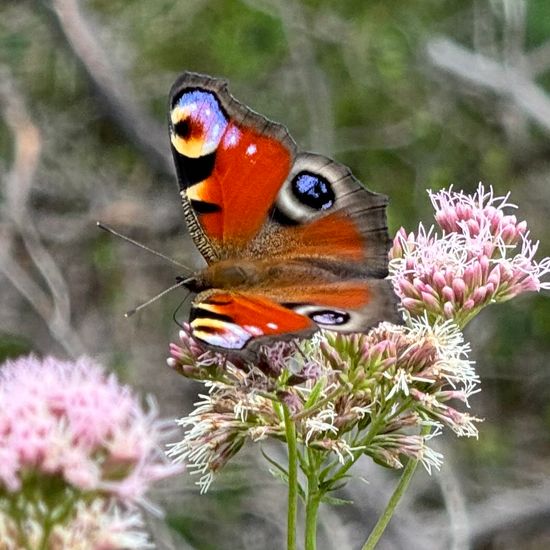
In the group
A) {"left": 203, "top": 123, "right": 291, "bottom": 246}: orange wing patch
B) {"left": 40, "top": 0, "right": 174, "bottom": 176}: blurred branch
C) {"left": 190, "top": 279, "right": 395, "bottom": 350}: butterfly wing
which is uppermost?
{"left": 40, "top": 0, "right": 174, "bottom": 176}: blurred branch

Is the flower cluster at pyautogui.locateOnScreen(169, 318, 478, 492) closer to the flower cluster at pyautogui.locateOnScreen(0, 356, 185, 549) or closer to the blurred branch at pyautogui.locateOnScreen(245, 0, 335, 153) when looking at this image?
the flower cluster at pyautogui.locateOnScreen(0, 356, 185, 549)

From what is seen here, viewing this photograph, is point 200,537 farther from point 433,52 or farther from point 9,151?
point 433,52

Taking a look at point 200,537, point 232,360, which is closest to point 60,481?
point 232,360

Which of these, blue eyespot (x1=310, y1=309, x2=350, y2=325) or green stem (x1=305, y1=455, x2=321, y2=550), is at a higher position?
blue eyespot (x1=310, y1=309, x2=350, y2=325)

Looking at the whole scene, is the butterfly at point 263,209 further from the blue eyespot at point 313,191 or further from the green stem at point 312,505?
the green stem at point 312,505

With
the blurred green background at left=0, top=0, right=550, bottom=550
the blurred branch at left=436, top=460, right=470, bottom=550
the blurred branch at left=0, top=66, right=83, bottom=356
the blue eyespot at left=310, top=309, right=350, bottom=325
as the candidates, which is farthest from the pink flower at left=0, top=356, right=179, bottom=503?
the blurred branch at left=0, top=66, right=83, bottom=356
